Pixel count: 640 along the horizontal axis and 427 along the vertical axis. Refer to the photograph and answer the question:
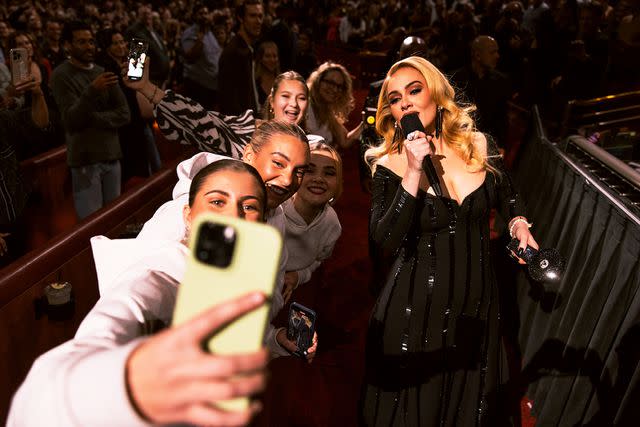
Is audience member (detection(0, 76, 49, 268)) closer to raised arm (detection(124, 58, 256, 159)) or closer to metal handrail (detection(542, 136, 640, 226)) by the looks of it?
raised arm (detection(124, 58, 256, 159))

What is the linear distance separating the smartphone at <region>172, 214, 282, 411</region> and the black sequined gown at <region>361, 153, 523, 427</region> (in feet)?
4.16

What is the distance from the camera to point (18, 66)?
10.7 ft

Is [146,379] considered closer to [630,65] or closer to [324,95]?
[324,95]

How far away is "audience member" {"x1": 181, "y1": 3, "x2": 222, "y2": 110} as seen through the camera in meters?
6.72

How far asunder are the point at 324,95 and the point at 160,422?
3.66 m

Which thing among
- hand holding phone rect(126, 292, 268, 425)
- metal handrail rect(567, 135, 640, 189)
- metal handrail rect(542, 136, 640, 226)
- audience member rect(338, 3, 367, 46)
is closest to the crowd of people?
hand holding phone rect(126, 292, 268, 425)

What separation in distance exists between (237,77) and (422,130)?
2.89 meters

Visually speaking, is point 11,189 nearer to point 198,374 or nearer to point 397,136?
point 397,136

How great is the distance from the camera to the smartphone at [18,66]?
3230 mm

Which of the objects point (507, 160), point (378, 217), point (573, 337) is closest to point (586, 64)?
point (507, 160)

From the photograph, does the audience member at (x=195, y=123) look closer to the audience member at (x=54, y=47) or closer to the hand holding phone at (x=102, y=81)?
the hand holding phone at (x=102, y=81)

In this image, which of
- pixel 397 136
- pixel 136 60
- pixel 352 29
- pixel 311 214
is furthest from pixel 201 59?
pixel 352 29

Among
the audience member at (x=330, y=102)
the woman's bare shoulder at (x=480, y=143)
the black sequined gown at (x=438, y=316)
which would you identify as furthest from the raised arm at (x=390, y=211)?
the audience member at (x=330, y=102)

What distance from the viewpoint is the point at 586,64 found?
612 centimetres
